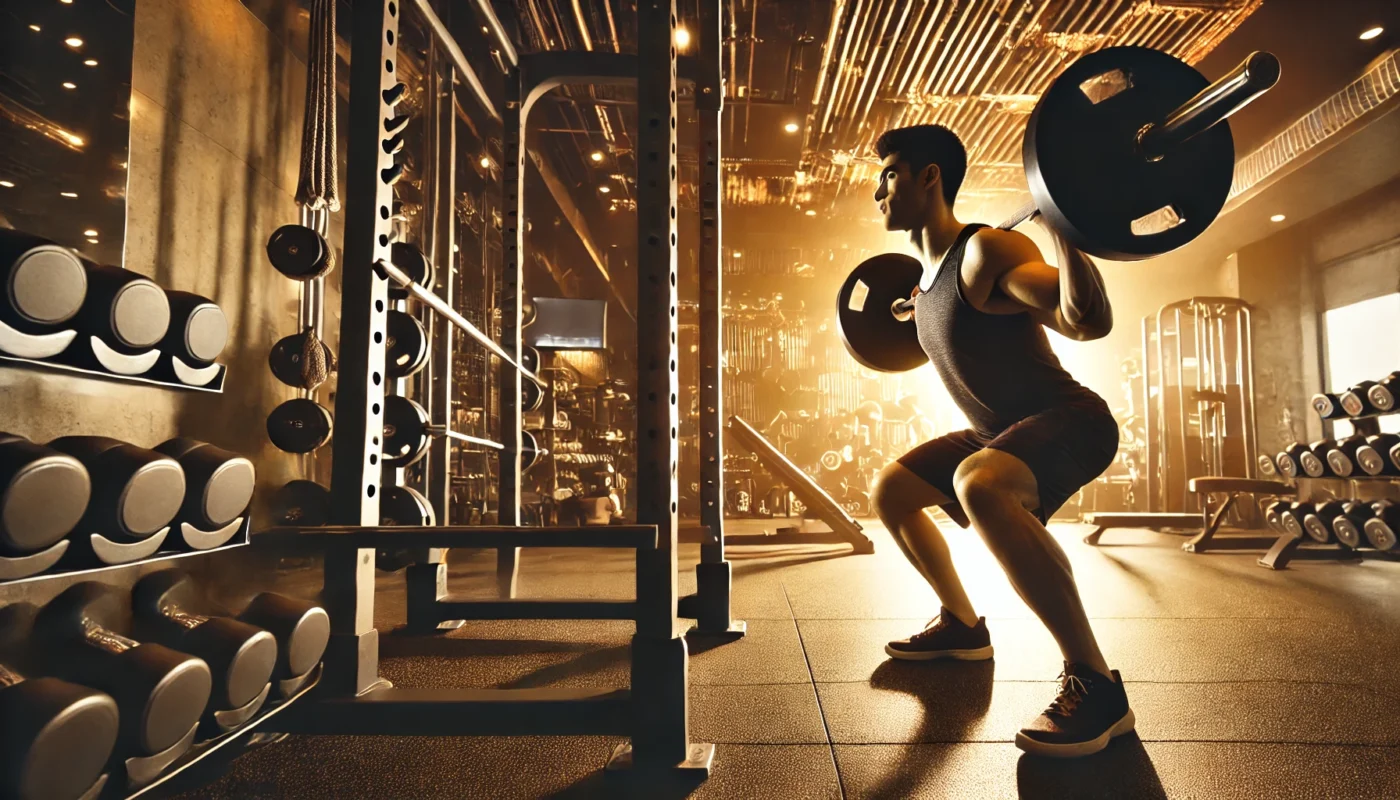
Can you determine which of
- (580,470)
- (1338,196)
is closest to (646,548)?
(580,470)

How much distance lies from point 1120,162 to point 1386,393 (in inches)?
140

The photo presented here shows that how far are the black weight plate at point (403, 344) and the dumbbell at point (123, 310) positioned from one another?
1.06 meters

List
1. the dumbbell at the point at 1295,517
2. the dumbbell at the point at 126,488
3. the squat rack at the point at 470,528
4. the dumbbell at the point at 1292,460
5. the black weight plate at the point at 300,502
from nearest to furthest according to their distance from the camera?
1. the dumbbell at the point at 126,488
2. the squat rack at the point at 470,528
3. the black weight plate at the point at 300,502
4. the dumbbell at the point at 1295,517
5. the dumbbell at the point at 1292,460

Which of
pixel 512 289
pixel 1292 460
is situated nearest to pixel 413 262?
pixel 512 289

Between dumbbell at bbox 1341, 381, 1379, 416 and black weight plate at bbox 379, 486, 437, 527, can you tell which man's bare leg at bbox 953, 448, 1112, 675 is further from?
dumbbell at bbox 1341, 381, 1379, 416

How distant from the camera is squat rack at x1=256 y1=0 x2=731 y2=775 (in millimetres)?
1169

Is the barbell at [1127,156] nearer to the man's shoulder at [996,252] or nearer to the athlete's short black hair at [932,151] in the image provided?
the man's shoulder at [996,252]

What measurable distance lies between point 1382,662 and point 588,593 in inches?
103

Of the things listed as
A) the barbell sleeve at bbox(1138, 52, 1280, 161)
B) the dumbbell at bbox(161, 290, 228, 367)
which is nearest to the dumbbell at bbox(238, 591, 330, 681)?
the dumbbell at bbox(161, 290, 228, 367)

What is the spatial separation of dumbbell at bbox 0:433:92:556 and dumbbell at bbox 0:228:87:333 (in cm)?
17

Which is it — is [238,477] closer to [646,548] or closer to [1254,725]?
[646,548]

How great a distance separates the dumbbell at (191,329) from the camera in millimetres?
1266

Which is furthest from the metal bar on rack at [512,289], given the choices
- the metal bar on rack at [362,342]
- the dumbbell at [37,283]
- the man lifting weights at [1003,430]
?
the dumbbell at [37,283]

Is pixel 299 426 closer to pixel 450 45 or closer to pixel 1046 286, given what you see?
pixel 450 45
